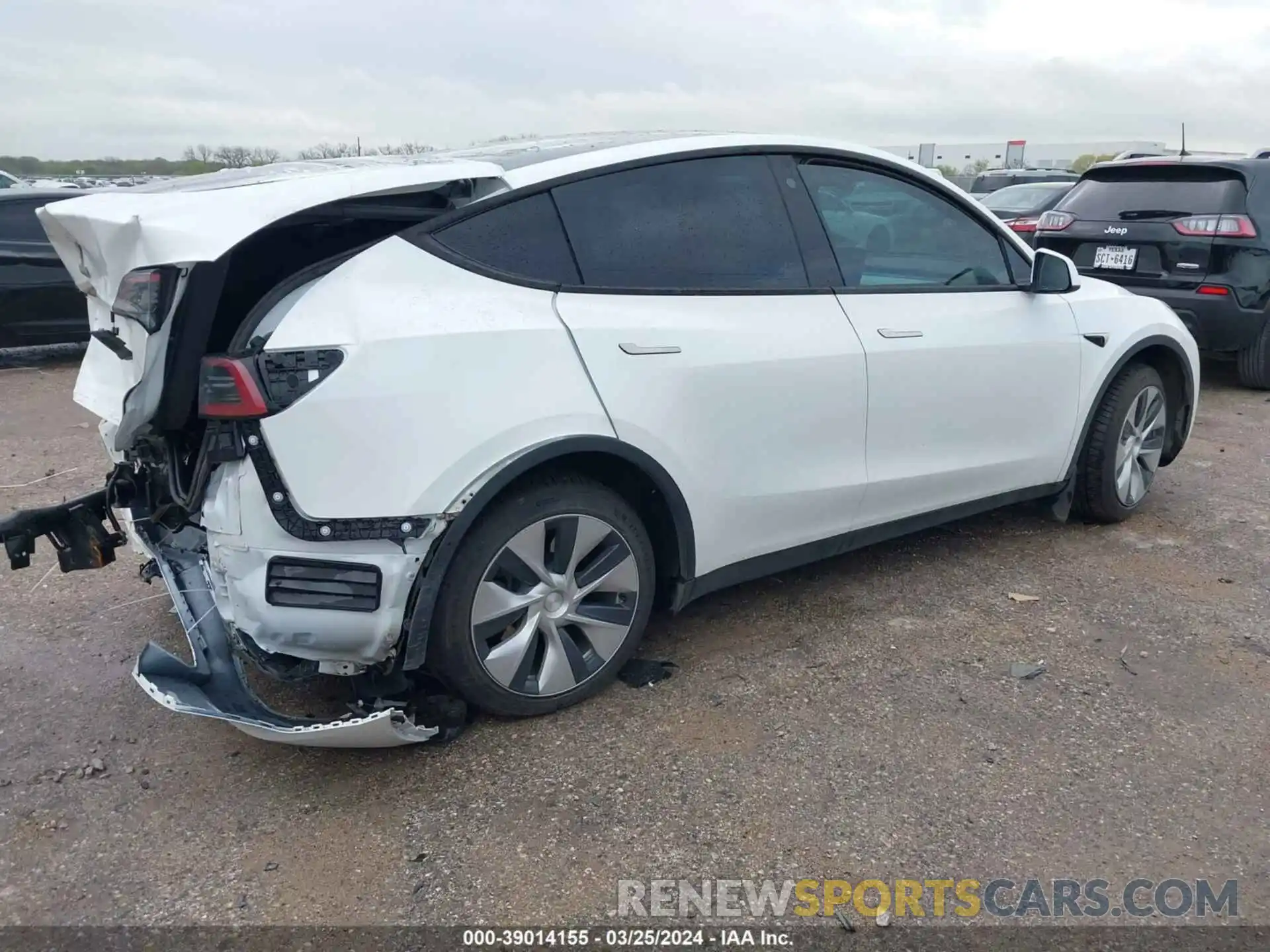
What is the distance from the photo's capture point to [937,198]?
156 inches

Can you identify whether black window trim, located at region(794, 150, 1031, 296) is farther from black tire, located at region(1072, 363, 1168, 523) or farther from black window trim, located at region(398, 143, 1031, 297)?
black tire, located at region(1072, 363, 1168, 523)

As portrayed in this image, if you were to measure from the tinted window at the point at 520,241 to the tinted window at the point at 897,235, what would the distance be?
42.2 inches

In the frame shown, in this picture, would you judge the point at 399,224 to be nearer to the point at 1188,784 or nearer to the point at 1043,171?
the point at 1188,784

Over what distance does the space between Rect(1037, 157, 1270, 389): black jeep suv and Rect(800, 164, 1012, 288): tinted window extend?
3882 millimetres

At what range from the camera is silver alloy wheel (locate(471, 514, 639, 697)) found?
283 cm

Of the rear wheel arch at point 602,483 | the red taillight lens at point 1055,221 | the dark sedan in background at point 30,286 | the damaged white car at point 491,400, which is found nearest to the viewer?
the damaged white car at point 491,400

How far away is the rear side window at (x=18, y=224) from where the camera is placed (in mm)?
8227

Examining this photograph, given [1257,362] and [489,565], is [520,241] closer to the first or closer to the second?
[489,565]

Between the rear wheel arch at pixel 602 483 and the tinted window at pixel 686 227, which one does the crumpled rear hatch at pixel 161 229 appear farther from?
the rear wheel arch at pixel 602 483

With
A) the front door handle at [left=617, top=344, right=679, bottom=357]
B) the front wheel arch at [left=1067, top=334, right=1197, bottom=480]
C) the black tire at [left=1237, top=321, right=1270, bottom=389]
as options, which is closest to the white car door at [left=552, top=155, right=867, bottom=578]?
the front door handle at [left=617, top=344, right=679, bottom=357]

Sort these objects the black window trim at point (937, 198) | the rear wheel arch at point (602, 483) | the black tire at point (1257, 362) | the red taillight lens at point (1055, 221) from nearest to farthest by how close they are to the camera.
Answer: the rear wheel arch at point (602, 483)
the black window trim at point (937, 198)
the black tire at point (1257, 362)
the red taillight lens at point (1055, 221)

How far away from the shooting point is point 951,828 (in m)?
2.58

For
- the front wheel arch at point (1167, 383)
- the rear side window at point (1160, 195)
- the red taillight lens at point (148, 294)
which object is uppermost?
the rear side window at point (1160, 195)

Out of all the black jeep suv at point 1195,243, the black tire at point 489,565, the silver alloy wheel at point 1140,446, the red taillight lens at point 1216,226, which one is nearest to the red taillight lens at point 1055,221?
the black jeep suv at point 1195,243
